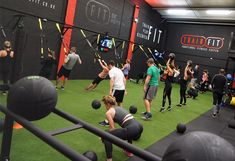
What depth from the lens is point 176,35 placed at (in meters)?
18.0

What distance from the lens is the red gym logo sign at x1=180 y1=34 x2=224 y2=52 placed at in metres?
16.4

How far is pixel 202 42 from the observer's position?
16.9 m

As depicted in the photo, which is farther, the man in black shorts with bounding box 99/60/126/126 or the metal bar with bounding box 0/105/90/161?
the man in black shorts with bounding box 99/60/126/126

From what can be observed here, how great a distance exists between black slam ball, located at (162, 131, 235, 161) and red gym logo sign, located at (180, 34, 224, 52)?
16.5 meters

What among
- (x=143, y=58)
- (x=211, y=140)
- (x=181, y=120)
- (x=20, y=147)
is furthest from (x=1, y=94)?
(x=143, y=58)

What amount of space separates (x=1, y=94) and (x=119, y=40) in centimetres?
846

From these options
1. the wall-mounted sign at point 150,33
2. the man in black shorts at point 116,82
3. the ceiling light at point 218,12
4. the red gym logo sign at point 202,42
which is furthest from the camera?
the red gym logo sign at point 202,42

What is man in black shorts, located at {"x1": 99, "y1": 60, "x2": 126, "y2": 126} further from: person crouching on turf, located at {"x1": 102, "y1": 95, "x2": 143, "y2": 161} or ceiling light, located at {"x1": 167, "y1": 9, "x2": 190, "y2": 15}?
ceiling light, located at {"x1": 167, "y1": 9, "x2": 190, "y2": 15}

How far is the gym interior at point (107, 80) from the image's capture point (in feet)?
6.68

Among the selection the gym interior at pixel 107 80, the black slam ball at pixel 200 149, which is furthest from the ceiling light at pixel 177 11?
the black slam ball at pixel 200 149

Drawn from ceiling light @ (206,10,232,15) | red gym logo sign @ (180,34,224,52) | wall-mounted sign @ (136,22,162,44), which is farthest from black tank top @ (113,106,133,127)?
red gym logo sign @ (180,34,224,52)

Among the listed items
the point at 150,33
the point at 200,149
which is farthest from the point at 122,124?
the point at 150,33

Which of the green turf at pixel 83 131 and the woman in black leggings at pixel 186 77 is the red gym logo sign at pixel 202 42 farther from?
the woman in black leggings at pixel 186 77

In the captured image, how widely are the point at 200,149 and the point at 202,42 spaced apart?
1686 cm
